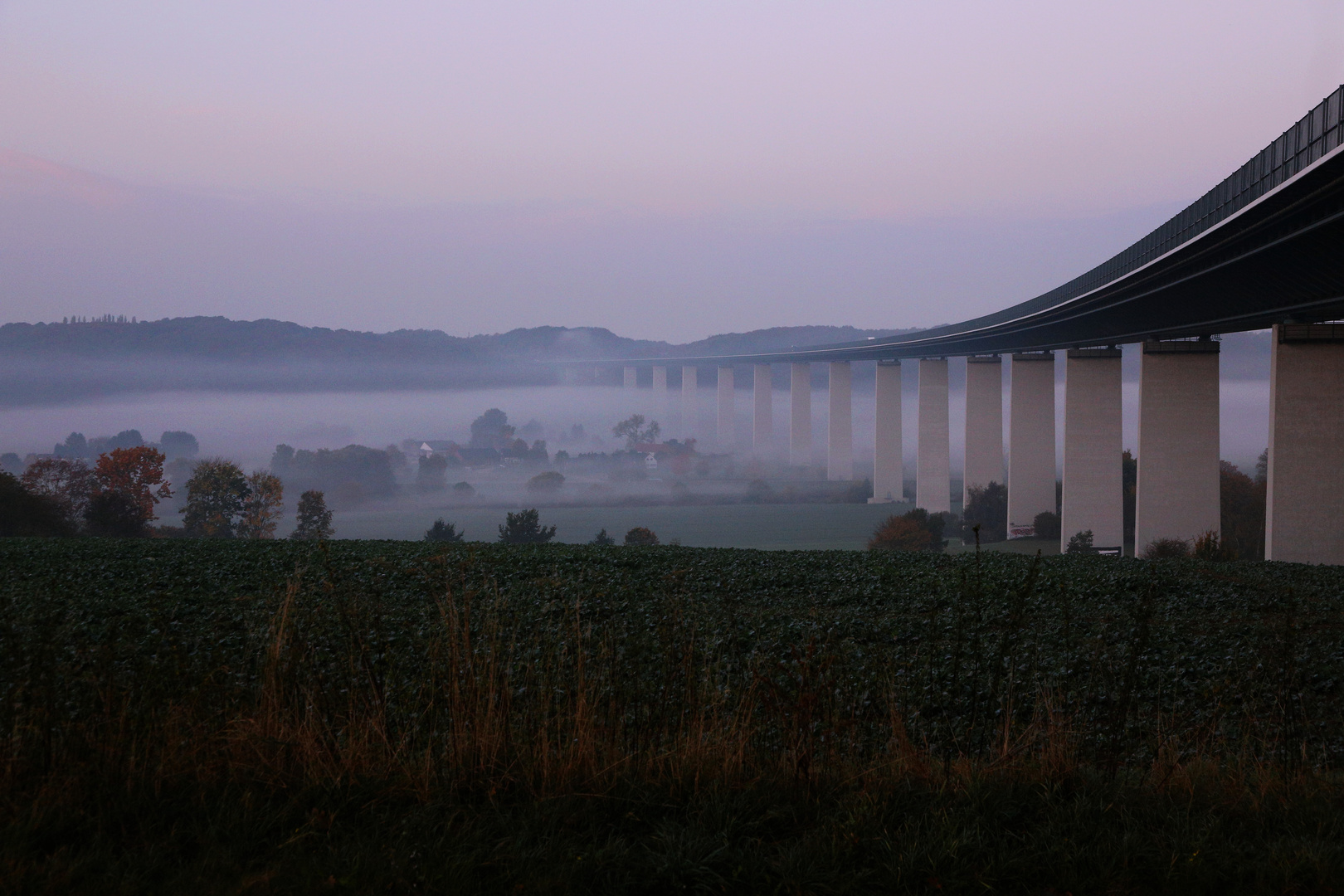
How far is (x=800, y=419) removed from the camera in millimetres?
101250

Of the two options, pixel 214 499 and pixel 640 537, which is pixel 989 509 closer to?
pixel 640 537

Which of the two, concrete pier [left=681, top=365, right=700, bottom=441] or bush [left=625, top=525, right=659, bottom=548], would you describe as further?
concrete pier [left=681, top=365, right=700, bottom=441]

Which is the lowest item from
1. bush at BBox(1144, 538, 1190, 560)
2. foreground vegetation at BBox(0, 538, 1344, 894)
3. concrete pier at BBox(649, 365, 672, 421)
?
bush at BBox(1144, 538, 1190, 560)

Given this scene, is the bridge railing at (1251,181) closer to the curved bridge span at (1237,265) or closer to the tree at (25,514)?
the curved bridge span at (1237,265)

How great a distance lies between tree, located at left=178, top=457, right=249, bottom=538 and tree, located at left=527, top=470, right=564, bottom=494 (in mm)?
35792

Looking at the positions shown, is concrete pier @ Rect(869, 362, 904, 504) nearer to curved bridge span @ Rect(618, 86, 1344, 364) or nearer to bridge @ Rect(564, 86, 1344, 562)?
bridge @ Rect(564, 86, 1344, 562)

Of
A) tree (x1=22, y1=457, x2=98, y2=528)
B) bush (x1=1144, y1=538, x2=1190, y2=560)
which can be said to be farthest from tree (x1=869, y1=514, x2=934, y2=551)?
tree (x1=22, y1=457, x2=98, y2=528)

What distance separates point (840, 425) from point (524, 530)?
4718 centimetres

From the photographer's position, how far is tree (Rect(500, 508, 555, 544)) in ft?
178

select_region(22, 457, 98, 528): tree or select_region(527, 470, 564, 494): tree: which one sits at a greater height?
select_region(22, 457, 98, 528): tree

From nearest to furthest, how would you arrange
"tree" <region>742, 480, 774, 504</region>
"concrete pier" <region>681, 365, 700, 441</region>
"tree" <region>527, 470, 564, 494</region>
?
"tree" <region>742, 480, 774, 504</region> → "tree" <region>527, 470, 564, 494</region> → "concrete pier" <region>681, 365, 700, 441</region>

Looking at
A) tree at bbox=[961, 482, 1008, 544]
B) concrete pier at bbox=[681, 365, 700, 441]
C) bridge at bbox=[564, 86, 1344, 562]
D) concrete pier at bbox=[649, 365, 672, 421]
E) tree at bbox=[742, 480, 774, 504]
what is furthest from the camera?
concrete pier at bbox=[649, 365, 672, 421]

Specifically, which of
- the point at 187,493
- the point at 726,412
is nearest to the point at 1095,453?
the point at 187,493

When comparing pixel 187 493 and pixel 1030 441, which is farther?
pixel 1030 441
